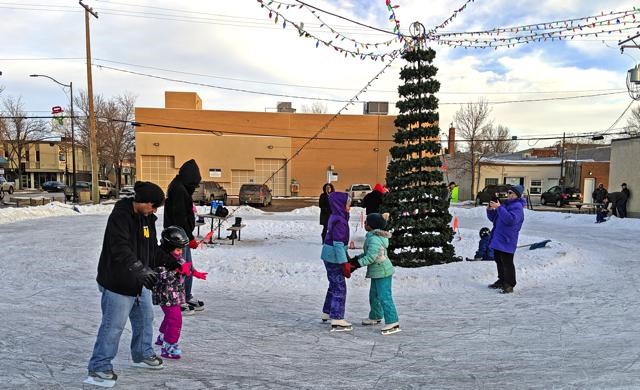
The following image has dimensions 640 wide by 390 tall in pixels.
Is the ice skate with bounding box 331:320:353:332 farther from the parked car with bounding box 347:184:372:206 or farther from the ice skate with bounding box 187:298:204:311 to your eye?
the parked car with bounding box 347:184:372:206

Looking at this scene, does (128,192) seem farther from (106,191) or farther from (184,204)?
(106,191)

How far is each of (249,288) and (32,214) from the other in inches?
636

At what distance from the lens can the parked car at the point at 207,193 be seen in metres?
30.8

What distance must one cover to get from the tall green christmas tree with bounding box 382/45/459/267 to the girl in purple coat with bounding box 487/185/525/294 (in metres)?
2.14

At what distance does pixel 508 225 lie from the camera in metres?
6.91

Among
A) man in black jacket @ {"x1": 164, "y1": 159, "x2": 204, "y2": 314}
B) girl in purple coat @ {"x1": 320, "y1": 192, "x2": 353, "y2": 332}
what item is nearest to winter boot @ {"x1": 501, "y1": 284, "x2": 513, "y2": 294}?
girl in purple coat @ {"x1": 320, "y1": 192, "x2": 353, "y2": 332}

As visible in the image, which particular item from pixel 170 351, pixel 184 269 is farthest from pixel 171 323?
pixel 184 269

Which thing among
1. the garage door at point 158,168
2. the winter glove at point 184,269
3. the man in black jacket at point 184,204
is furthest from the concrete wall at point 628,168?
the garage door at point 158,168

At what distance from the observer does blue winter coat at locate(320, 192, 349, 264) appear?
16.6ft

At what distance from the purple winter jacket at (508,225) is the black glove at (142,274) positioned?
5.42 meters

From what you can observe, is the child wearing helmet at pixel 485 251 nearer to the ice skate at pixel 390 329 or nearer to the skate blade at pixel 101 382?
the ice skate at pixel 390 329

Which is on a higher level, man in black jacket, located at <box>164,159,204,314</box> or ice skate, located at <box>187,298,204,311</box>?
man in black jacket, located at <box>164,159,204,314</box>

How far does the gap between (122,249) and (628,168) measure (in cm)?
2570

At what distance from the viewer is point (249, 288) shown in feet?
24.0
